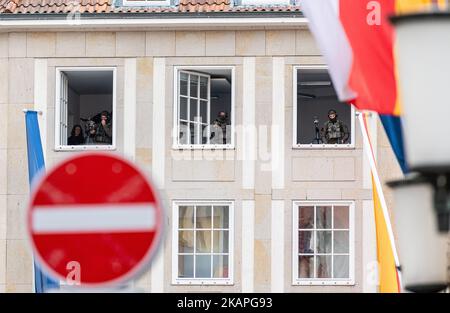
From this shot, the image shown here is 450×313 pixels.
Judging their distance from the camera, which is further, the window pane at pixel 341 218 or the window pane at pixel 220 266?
the window pane at pixel 220 266

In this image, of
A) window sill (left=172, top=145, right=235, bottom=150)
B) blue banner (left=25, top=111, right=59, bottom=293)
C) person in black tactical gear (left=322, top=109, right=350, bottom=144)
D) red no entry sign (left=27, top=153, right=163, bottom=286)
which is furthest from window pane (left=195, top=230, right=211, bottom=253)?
red no entry sign (left=27, top=153, right=163, bottom=286)

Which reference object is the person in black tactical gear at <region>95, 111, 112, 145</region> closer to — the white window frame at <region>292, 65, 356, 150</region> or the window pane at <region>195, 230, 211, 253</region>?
the window pane at <region>195, 230, 211, 253</region>

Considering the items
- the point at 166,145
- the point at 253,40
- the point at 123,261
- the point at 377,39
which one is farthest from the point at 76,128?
the point at 123,261

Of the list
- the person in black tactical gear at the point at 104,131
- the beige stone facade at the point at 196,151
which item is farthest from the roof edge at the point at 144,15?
the person in black tactical gear at the point at 104,131

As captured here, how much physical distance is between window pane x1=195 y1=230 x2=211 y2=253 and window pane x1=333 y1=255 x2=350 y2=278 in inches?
98.4

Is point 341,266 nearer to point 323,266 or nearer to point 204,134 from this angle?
point 323,266

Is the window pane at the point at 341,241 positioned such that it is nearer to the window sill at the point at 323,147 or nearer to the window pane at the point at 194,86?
the window sill at the point at 323,147

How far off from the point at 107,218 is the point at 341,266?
26.3m

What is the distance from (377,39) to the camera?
12242 mm

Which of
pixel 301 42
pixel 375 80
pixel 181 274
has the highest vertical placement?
pixel 301 42

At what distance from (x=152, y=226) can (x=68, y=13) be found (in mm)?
26384

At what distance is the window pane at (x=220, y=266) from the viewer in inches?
1314

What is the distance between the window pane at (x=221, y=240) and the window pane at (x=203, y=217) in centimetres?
23

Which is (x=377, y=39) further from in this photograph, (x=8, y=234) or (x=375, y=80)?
(x=8, y=234)
